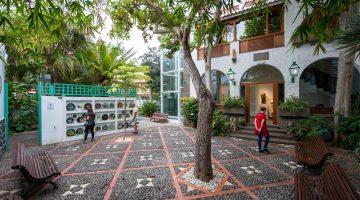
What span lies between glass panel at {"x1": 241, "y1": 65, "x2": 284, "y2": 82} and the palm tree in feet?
24.9

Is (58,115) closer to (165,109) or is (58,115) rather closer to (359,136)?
(165,109)

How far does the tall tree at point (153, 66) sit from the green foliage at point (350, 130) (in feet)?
63.4

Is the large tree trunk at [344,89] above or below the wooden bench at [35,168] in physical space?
above

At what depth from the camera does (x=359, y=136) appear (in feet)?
28.5

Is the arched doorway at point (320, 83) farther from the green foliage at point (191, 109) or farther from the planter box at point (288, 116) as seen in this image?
the green foliage at point (191, 109)

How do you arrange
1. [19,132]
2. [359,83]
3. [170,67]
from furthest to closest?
[170,67] → [19,132] → [359,83]

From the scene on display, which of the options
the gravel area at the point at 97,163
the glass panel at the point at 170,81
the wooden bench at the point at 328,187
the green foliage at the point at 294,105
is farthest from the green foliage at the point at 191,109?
the wooden bench at the point at 328,187

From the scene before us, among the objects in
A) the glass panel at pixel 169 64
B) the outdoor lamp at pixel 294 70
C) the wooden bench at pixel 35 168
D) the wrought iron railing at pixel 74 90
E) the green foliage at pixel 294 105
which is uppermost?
the glass panel at pixel 169 64

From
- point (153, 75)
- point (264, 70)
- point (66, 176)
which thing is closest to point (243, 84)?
point (264, 70)

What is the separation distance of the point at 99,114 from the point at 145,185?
8.34m

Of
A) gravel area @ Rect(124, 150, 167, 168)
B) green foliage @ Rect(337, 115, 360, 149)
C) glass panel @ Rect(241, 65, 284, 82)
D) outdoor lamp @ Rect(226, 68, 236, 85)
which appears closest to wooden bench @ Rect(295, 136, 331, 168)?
green foliage @ Rect(337, 115, 360, 149)

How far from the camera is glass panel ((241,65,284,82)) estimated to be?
42.5 feet

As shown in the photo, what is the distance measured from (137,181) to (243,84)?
1000 centimetres

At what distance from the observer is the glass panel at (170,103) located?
19.0m
